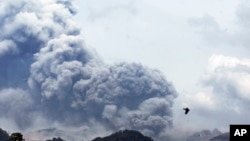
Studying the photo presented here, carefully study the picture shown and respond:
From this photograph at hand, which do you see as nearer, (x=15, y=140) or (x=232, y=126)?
(x=232, y=126)

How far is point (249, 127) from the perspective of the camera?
78750mm

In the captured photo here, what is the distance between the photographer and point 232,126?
78812 mm

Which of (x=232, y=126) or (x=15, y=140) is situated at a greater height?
(x=15, y=140)

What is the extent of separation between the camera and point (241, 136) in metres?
79.2

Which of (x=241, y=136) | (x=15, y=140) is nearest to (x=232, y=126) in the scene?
(x=241, y=136)

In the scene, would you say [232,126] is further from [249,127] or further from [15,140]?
[15,140]

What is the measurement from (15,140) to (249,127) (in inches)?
4891

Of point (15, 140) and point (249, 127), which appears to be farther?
point (15, 140)

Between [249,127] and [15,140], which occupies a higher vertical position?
[15,140]

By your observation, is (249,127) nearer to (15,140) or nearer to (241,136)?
(241,136)

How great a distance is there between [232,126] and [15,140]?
4826 inches

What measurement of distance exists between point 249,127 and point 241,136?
2202 mm

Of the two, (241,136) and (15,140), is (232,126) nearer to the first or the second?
(241,136)

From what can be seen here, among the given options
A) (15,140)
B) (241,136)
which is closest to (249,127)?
(241,136)
